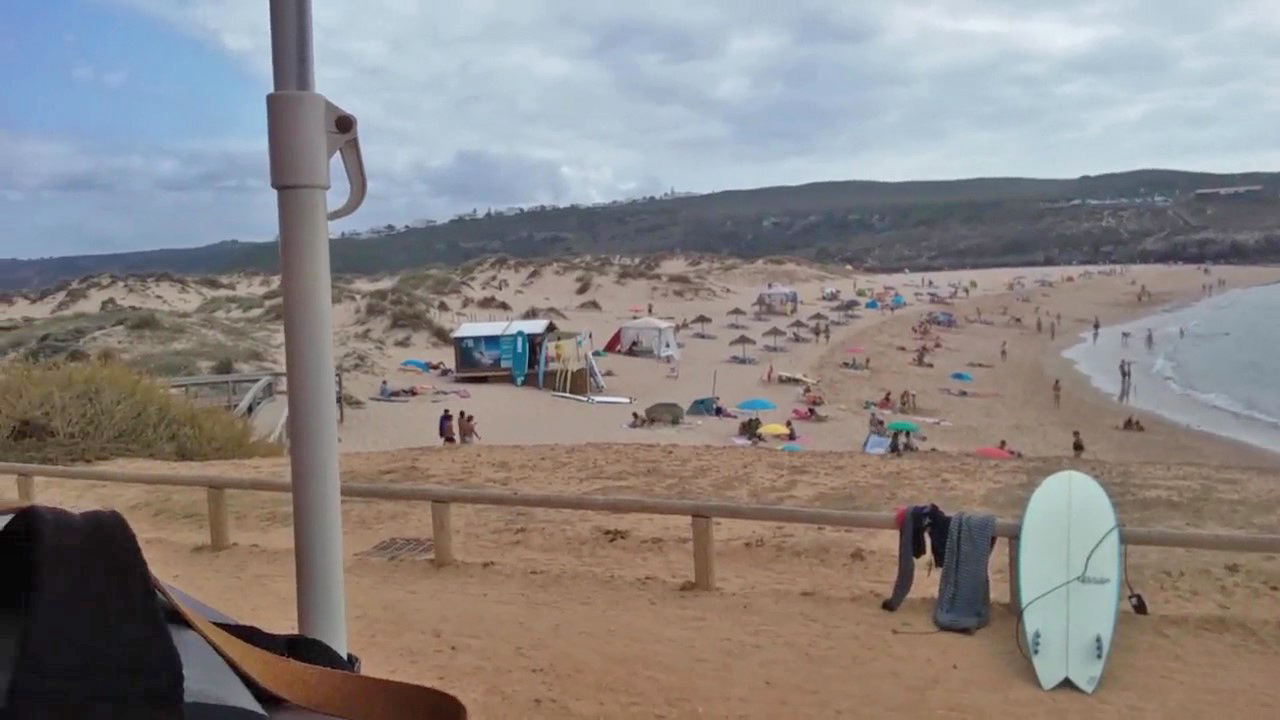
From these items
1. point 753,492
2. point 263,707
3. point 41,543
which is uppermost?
point 41,543

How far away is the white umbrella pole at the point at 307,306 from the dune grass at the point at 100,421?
892 cm

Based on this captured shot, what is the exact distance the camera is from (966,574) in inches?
194

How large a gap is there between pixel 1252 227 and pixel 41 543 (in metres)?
110

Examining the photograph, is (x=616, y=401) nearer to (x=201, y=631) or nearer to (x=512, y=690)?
(x=512, y=690)

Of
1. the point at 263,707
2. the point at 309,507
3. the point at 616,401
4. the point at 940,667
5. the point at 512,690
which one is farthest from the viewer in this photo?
the point at 616,401

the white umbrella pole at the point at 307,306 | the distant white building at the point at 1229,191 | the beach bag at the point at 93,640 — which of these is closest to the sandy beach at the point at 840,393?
the white umbrella pole at the point at 307,306

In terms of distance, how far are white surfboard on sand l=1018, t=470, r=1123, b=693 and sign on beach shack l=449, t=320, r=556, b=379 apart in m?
17.3

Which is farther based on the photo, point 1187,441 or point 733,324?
point 733,324

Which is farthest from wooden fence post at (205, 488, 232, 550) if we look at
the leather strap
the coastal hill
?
the coastal hill

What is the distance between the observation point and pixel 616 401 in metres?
20.5

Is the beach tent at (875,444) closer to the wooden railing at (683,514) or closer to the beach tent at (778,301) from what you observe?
the wooden railing at (683,514)

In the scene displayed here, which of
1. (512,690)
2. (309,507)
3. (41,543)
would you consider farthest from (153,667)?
(512,690)

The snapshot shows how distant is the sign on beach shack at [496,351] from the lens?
2178cm

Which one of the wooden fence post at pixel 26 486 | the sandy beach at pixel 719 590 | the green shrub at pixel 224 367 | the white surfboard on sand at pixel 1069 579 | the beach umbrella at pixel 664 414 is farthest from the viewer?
the green shrub at pixel 224 367
